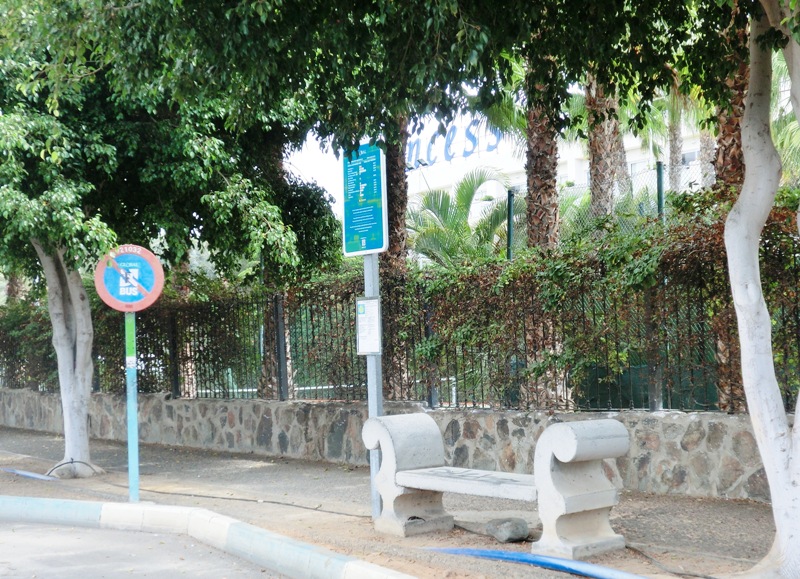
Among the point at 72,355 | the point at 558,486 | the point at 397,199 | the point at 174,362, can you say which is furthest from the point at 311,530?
the point at 174,362

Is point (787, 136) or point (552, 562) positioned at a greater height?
point (787, 136)

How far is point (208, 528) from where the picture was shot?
8.05 metres

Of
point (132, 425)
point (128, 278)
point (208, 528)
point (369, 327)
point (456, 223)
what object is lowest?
point (208, 528)

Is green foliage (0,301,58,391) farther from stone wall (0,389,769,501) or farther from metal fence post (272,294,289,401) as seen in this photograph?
metal fence post (272,294,289,401)

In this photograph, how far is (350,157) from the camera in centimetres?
799

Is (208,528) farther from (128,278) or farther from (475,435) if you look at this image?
(475,435)

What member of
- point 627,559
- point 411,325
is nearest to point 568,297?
point 411,325

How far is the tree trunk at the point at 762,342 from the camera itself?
18.3 ft

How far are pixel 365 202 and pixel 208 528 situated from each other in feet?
10.6

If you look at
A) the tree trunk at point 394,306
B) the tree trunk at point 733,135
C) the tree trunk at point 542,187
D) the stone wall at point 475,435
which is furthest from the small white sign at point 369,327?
the tree trunk at point 542,187

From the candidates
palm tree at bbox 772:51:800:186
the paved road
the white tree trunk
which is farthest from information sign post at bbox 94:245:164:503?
palm tree at bbox 772:51:800:186

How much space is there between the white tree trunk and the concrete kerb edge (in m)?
1.88

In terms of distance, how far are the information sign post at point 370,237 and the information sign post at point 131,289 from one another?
263 centimetres

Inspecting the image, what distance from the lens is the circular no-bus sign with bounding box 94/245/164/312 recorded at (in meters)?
9.36
